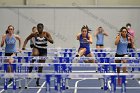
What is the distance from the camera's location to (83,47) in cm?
1234

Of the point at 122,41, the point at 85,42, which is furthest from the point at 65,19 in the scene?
the point at 122,41

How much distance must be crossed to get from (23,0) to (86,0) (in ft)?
11.5

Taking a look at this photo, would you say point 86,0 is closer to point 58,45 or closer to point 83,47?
point 58,45

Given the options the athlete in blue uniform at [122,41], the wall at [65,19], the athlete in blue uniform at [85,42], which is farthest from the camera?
the wall at [65,19]

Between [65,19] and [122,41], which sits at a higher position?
[65,19]

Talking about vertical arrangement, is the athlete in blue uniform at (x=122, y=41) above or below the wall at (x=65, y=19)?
below

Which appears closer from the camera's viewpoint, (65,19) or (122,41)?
(122,41)

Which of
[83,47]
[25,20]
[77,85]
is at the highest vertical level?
[25,20]

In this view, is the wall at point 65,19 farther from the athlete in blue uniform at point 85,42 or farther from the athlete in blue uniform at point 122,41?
the athlete in blue uniform at point 122,41

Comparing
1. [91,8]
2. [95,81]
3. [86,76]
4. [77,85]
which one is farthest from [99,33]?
[86,76]

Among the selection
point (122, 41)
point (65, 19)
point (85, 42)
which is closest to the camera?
point (122, 41)

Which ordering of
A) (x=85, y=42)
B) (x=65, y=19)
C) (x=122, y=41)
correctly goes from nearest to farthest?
(x=122, y=41), (x=85, y=42), (x=65, y=19)

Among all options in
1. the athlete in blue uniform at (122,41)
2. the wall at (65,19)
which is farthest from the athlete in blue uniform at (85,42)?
the wall at (65,19)

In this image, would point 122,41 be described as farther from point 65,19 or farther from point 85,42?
point 65,19
